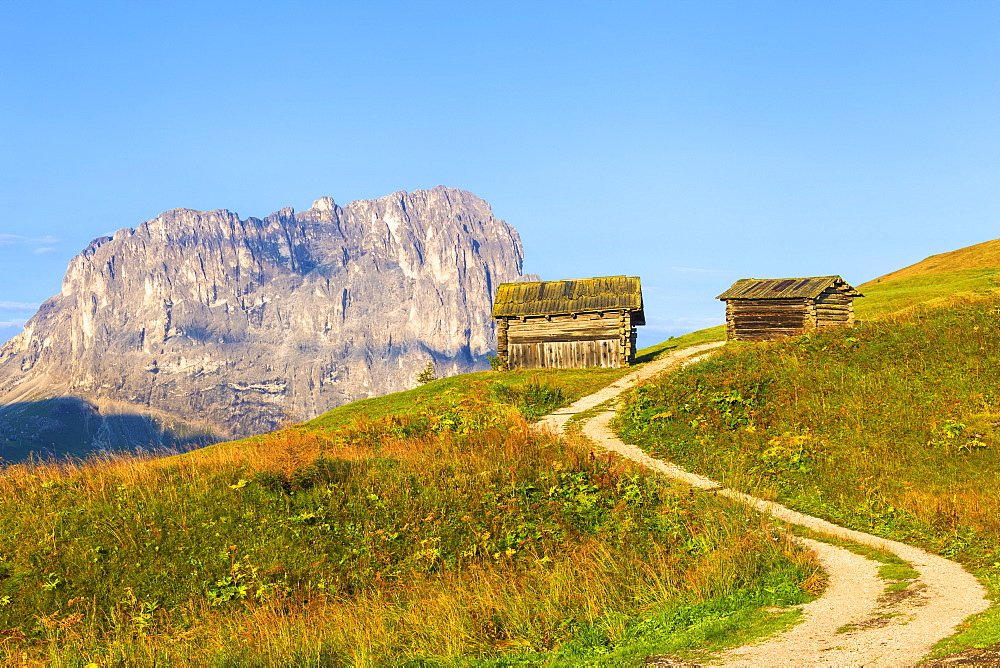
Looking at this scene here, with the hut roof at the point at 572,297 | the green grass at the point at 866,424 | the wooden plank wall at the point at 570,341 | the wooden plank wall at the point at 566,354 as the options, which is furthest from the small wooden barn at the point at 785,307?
the green grass at the point at 866,424

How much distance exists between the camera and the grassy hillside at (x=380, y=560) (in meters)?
10.6

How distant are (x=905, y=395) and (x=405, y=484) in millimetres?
Result: 15441

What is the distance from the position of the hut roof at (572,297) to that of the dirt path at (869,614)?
108ft

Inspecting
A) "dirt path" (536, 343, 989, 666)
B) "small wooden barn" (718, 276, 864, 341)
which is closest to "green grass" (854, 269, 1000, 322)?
"small wooden barn" (718, 276, 864, 341)

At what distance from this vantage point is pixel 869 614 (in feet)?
33.6

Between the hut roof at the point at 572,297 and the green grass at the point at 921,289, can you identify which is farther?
the green grass at the point at 921,289

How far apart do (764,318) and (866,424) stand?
30.2 m

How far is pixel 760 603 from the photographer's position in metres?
11.1

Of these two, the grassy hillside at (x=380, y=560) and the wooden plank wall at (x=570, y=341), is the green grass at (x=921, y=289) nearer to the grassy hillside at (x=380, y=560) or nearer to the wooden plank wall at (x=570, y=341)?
the wooden plank wall at (x=570, y=341)

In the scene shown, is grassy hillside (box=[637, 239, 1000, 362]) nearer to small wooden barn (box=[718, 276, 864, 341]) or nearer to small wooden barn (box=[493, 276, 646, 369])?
small wooden barn (box=[718, 276, 864, 341])

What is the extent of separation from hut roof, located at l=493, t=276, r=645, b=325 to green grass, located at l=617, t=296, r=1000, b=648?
17.6 metres

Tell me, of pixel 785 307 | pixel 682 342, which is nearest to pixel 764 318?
pixel 785 307

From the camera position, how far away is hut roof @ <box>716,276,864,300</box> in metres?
49.7

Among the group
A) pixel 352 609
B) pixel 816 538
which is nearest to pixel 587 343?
pixel 816 538
